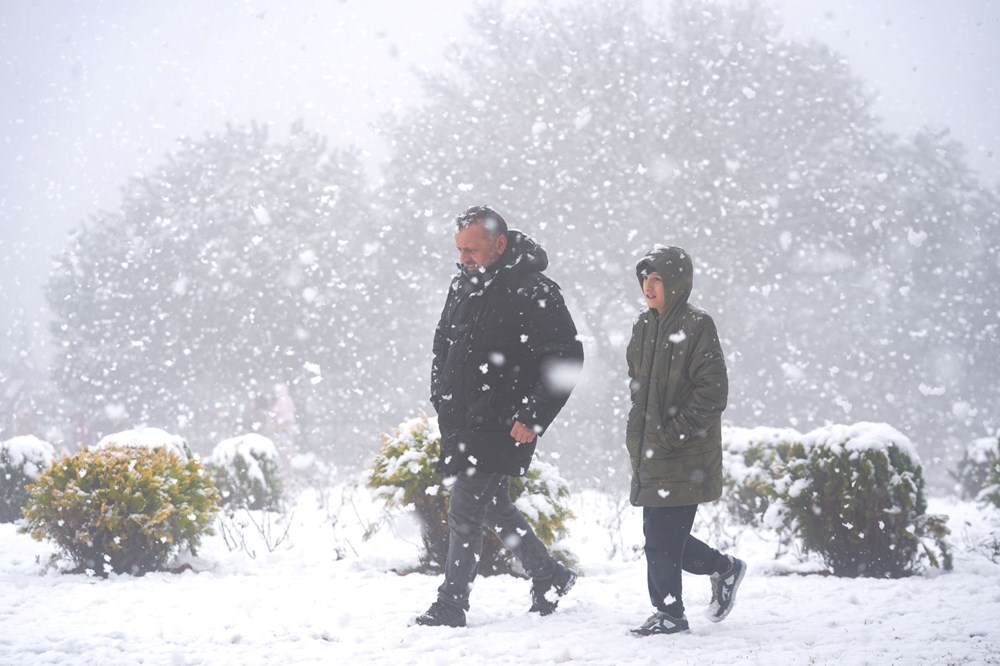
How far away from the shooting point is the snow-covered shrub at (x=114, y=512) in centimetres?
575

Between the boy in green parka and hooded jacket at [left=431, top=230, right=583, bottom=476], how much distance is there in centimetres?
42

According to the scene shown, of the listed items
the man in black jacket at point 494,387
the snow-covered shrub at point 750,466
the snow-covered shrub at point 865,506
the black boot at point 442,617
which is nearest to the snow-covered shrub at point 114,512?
the black boot at point 442,617

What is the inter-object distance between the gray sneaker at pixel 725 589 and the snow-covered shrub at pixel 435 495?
1.46 metres

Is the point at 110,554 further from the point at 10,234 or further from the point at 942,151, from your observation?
the point at 10,234

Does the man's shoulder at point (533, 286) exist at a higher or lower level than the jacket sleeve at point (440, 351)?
higher

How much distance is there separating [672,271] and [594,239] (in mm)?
20213

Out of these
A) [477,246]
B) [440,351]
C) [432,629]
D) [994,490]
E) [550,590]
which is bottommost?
[432,629]

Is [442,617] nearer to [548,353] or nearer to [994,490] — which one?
[548,353]

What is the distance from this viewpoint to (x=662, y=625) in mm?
3885

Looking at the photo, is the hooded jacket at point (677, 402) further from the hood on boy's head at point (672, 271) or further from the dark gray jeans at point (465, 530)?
the dark gray jeans at point (465, 530)

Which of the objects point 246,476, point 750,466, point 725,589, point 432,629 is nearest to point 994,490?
point 750,466

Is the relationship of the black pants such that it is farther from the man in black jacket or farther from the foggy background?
the foggy background

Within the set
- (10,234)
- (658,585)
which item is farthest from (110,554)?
(10,234)

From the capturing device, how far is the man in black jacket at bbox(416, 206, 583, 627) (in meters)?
4.09
